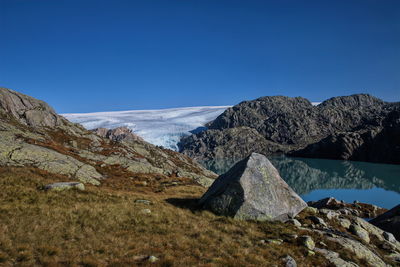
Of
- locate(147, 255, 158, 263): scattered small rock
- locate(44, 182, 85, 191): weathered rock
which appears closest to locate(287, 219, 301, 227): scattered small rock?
locate(147, 255, 158, 263): scattered small rock

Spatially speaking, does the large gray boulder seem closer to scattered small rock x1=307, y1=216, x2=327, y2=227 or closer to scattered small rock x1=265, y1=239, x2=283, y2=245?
scattered small rock x1=307, y1=216, x2=327, y2=227

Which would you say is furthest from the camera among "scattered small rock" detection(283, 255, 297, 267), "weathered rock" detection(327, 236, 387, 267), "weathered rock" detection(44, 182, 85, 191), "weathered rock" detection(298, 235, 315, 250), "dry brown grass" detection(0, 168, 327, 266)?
"weathered rock" detection(44, 182, 85, 191)

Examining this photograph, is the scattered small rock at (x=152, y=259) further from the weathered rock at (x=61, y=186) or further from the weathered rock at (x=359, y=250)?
the weathered rock at (x=61, y=186)

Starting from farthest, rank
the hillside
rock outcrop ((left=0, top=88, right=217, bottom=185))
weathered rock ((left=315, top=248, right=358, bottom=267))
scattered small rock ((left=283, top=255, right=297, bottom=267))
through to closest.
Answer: rock outcrop ((left=0, top=88, right=217, bottom=185)), weathered rock ((left=315, top=248, right=358, bottom=267)), scattered small rock ((left=283, top=255, right=297, bottom=267)), the hillside

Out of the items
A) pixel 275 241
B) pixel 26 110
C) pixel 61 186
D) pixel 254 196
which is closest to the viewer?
pixel 275 241

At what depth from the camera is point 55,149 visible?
37.6m

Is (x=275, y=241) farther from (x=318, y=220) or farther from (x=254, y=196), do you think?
(x=318, y=220)

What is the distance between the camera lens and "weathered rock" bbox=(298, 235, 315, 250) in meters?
12.8

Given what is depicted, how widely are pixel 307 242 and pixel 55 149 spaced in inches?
1437

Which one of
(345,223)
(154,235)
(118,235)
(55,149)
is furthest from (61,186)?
(55,149)

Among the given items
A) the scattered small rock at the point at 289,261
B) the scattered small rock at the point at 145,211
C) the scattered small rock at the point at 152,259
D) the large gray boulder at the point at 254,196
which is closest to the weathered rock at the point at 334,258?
the scattered small rock at the point at 289,261

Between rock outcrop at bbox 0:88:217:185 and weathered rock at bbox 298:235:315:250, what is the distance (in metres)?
23.4

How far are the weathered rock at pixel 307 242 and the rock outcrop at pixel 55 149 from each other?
23.4 m

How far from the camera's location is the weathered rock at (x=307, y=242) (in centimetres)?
1284
